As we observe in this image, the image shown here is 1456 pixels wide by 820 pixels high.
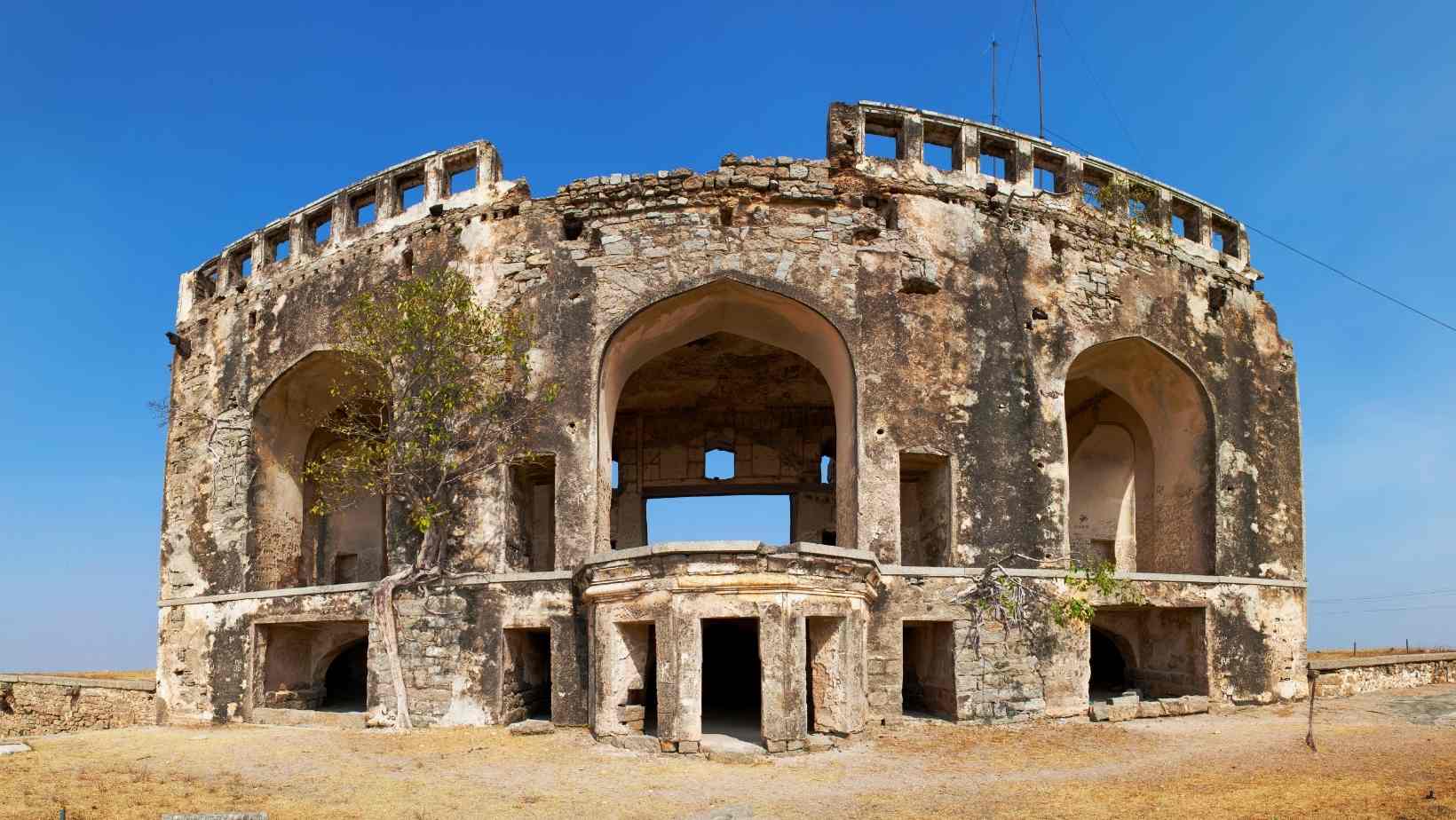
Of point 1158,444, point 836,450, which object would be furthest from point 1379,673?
point 836,450

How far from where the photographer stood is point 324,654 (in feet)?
55.4

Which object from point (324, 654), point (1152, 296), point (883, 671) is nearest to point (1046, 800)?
point (883, 671)

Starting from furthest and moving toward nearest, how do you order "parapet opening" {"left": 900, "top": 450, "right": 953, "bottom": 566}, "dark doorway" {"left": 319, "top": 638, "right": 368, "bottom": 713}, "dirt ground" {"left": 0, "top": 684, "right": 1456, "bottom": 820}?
"dark doorway" {"left": 319, "top": 638, "right": 368, "bottom": 713} < "parapet opening" {"left": 900, "top": 450, "right": 953, "bottom": 566} < "dirt ground" {"left": 0, "top": 684, "right": 1456, "bottom": 820}

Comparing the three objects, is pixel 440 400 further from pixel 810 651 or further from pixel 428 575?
pixel 810 651

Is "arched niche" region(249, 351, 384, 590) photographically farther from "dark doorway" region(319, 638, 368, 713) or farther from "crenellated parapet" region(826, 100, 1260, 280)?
"crenellated parapet" region(826, 100, 1260, 280)

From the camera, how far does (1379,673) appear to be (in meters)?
18.4

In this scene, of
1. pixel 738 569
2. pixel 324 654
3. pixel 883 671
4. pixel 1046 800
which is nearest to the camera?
pixel 1046 800

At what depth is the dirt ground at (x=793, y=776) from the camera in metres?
8.62

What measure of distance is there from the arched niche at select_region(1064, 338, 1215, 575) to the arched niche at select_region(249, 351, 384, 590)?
1186 centimetres

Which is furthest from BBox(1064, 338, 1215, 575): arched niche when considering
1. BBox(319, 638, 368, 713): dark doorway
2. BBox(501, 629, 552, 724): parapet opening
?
Answer: BBox(319, 638, 368, 713): dark doorway

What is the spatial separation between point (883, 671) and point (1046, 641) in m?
2.30

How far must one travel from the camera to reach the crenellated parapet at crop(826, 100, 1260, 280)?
15.6 meters

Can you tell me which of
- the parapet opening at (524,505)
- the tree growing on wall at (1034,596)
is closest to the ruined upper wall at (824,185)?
the parapet opening at (524,505)

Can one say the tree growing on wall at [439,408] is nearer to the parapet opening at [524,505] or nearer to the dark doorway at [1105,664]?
the parapet opening at [524,505]
